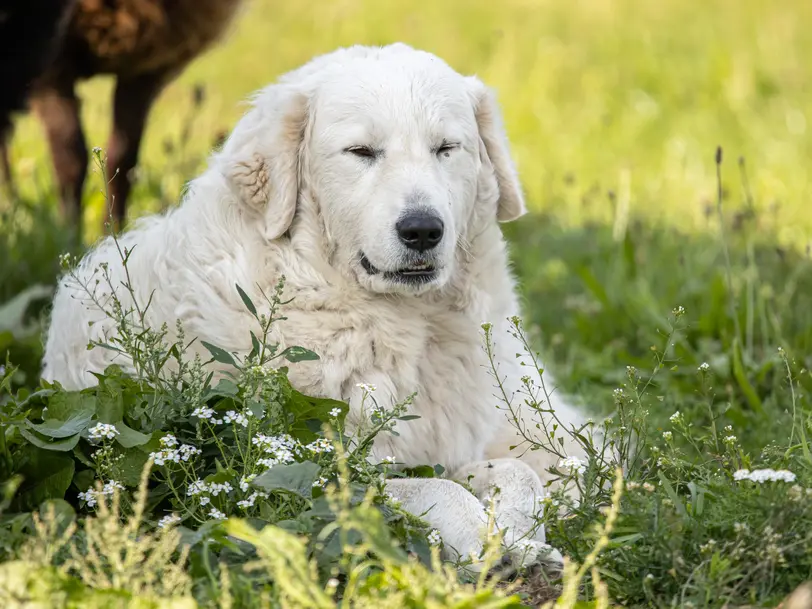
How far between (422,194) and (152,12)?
381 cm

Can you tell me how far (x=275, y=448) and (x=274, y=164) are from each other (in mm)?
1157

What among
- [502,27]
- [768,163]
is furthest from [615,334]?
[502,27]

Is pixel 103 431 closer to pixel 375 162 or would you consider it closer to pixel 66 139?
pixel 375 162

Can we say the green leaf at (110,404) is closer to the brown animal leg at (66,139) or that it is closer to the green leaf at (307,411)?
the green leaf at (307,411)

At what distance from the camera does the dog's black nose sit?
11.4ft

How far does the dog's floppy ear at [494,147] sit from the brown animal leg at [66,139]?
3.60 m

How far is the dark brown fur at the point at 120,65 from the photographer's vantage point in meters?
6.58

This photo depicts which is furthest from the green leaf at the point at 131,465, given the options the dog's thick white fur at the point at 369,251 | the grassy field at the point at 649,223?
the grassy field at the point at 649,223

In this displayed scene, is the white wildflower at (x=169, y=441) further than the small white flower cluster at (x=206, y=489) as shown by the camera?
Yes

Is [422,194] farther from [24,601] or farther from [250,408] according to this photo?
[24,601]

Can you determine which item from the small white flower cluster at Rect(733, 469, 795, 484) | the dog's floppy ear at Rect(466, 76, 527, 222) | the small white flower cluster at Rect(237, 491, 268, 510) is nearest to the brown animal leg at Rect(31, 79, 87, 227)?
the dog's floppy ear at Rect(466, 76, 527, 222)

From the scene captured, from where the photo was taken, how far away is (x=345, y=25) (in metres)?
12.8

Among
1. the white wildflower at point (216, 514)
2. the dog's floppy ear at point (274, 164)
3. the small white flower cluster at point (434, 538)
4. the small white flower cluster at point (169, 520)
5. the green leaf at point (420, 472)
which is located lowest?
the green leaf at point (420, 472)

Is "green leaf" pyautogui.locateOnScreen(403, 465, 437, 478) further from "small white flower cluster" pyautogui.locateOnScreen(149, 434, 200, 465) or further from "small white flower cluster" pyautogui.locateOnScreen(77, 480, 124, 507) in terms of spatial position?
"small white flower cluster" pyautogui.locateOnScreen(77, 480, 124, 507)
